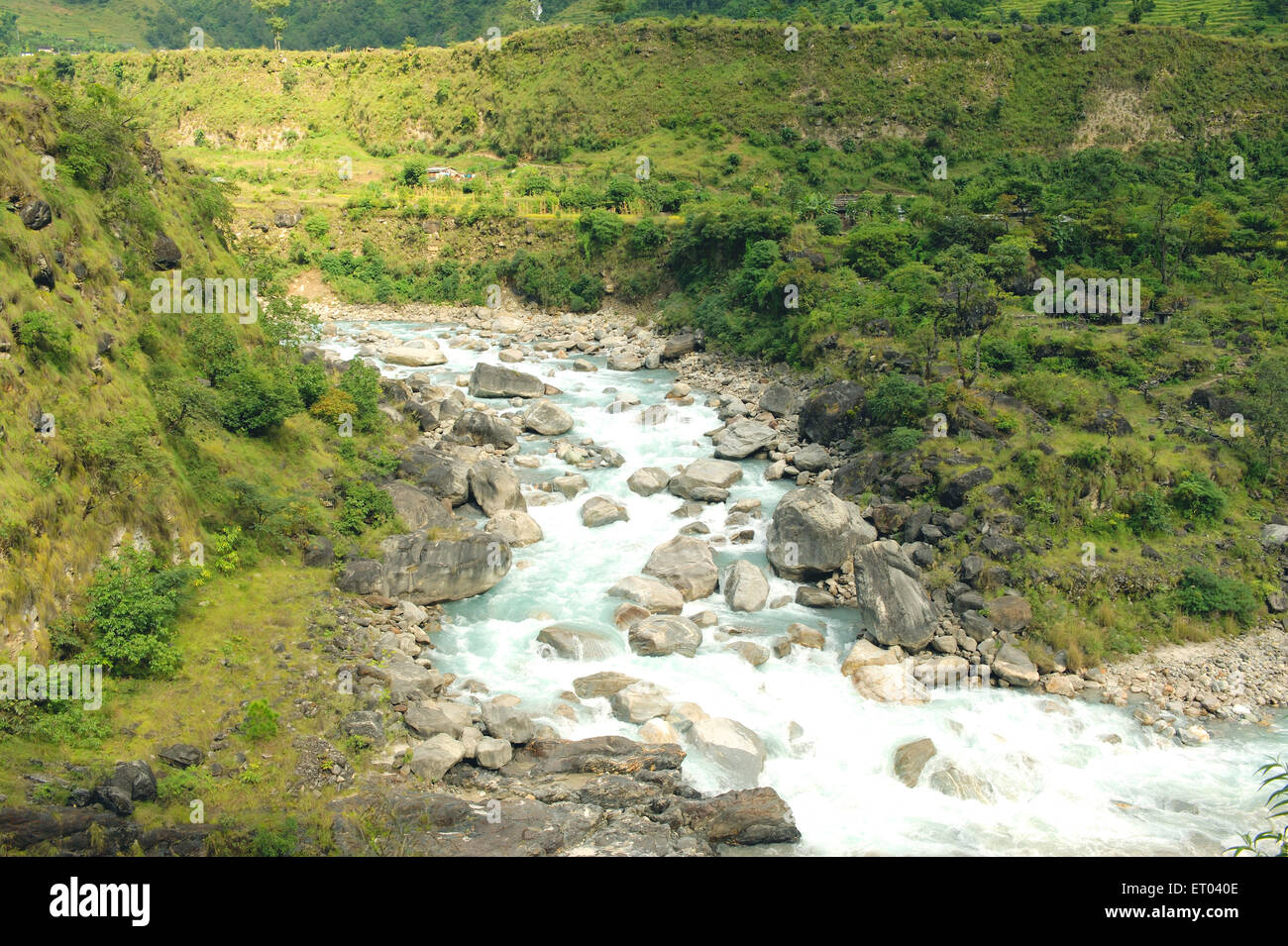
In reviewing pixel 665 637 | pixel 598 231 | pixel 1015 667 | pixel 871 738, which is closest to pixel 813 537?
pixel 665 637

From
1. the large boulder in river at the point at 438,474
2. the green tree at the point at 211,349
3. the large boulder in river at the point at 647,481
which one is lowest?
the large boulder in river at the point at 647,481

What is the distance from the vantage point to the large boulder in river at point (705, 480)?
28469 millimetres

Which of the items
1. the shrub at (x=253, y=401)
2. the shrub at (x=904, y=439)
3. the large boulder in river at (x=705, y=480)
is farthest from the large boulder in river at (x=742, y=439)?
the shrub at (x=253, y=401)

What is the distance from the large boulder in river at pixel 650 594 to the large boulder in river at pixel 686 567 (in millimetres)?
474

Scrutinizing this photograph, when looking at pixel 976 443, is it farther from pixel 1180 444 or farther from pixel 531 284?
pixel 531 284

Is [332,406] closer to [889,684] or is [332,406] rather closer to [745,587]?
[745,587]

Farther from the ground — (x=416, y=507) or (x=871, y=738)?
(x=416, y=507)

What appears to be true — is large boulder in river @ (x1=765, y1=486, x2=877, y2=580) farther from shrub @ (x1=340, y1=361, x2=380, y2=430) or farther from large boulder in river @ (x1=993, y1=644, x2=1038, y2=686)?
shrub @ (x1=340, y1=361, x2=380, y2=430)

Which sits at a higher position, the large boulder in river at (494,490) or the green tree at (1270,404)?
the green tree at (1270,404)

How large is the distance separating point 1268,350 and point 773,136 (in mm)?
41988

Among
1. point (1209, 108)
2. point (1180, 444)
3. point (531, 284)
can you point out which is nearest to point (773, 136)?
point (531, 284)

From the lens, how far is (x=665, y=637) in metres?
21.4

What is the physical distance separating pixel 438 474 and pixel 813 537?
10.7m

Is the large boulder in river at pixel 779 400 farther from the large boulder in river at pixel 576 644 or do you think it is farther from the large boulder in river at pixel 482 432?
the large boulder in river at pixel 576 644
